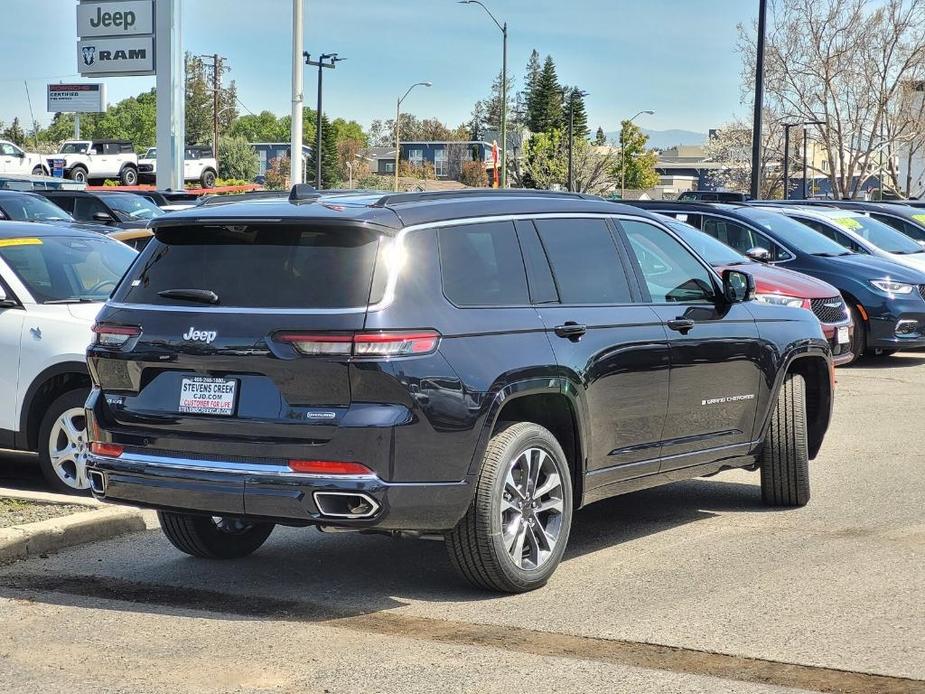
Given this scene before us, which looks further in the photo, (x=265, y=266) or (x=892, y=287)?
(x=892, y=287)

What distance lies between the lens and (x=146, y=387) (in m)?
A: 6.06

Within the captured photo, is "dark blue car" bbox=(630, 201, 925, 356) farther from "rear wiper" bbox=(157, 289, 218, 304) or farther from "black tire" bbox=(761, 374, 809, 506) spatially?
"rear wiper" bbox=(157, 289, 218, 304)

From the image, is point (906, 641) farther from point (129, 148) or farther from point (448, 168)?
point (448, 168)

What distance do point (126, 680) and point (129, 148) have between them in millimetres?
61018

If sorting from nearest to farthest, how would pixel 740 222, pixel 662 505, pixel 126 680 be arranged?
pixel 126 680, pixel 662 505, pixel 740 222

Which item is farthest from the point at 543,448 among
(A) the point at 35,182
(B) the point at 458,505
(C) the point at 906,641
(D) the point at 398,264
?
(A) the point at 35,182

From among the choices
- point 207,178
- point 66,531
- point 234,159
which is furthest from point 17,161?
point 234,159

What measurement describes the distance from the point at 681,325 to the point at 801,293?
807cm

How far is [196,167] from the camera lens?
6425cm

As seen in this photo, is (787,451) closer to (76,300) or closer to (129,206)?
(76,300)

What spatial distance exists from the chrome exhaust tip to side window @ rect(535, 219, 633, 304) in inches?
61.1

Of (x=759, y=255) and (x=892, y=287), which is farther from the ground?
(x=759, y=255)

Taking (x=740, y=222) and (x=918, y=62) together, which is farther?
(x=918, y=62)

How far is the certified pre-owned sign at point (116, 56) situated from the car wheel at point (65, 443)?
32607mm
